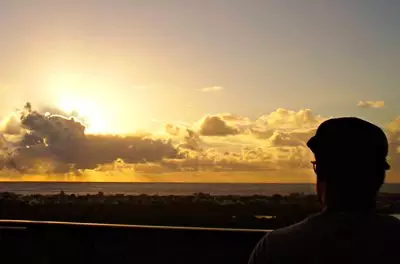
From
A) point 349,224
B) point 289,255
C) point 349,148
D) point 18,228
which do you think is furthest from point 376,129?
point 18,228

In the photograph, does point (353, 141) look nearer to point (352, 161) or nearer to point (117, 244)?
point (352, 161)

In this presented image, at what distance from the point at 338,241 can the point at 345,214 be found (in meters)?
0.07

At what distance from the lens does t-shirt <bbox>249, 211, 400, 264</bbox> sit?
3.77ft

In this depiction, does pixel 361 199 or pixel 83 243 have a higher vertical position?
pixel 361 199

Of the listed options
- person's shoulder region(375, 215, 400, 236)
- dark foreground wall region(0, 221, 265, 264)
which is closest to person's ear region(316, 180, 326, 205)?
person's shoulder region(375, 215, 400, 236)

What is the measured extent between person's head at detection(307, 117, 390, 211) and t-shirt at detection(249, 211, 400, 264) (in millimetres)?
37

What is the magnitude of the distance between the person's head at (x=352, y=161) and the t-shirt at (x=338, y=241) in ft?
0.12

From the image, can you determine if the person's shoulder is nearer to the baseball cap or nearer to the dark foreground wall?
the baseball cap

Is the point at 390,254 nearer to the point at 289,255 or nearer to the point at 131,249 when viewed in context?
the point at 289,255

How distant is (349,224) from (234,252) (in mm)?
1807

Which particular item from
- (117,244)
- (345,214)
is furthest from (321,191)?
(117,244)

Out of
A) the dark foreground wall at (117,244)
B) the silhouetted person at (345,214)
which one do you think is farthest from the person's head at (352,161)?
the dark foreground wall at (117,244)

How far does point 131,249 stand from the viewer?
331 centimetres

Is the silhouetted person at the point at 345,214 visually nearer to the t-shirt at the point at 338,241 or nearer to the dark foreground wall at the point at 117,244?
the t-shirt at the point at 338,241
